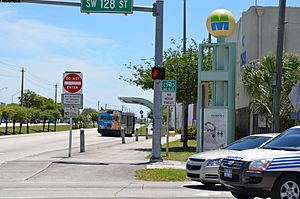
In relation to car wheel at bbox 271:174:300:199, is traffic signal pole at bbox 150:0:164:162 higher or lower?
higher

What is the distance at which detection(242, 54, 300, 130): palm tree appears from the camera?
27.7 m

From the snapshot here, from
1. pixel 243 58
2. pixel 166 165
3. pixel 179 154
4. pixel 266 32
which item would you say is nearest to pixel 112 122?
pixel 243 58

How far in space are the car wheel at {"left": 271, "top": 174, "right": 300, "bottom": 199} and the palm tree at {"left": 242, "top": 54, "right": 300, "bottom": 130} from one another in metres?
17.9

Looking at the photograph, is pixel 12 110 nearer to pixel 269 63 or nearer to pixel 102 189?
pixel 269 63

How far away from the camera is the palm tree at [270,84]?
91.0ft

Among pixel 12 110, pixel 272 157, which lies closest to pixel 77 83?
pixel 272 157

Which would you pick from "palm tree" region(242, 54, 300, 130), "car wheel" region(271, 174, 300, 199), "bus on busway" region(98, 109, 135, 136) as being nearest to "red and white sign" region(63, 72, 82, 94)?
"palm tree" region(242, 54, 300, 130)

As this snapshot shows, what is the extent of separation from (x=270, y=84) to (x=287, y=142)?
17.0 meters

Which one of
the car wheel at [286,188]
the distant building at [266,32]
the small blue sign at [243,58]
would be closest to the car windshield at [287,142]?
the car wheel at [286,188]

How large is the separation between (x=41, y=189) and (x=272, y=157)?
621cm

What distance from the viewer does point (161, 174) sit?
1705 centimetres

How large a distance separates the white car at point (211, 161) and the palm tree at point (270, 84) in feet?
44.3

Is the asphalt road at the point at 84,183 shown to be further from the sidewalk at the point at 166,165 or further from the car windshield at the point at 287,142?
the car windshield at the point at 287,142

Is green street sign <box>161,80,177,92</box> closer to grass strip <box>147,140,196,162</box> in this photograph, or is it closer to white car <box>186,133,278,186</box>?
grass strip <box>147,140,196,162</box>
